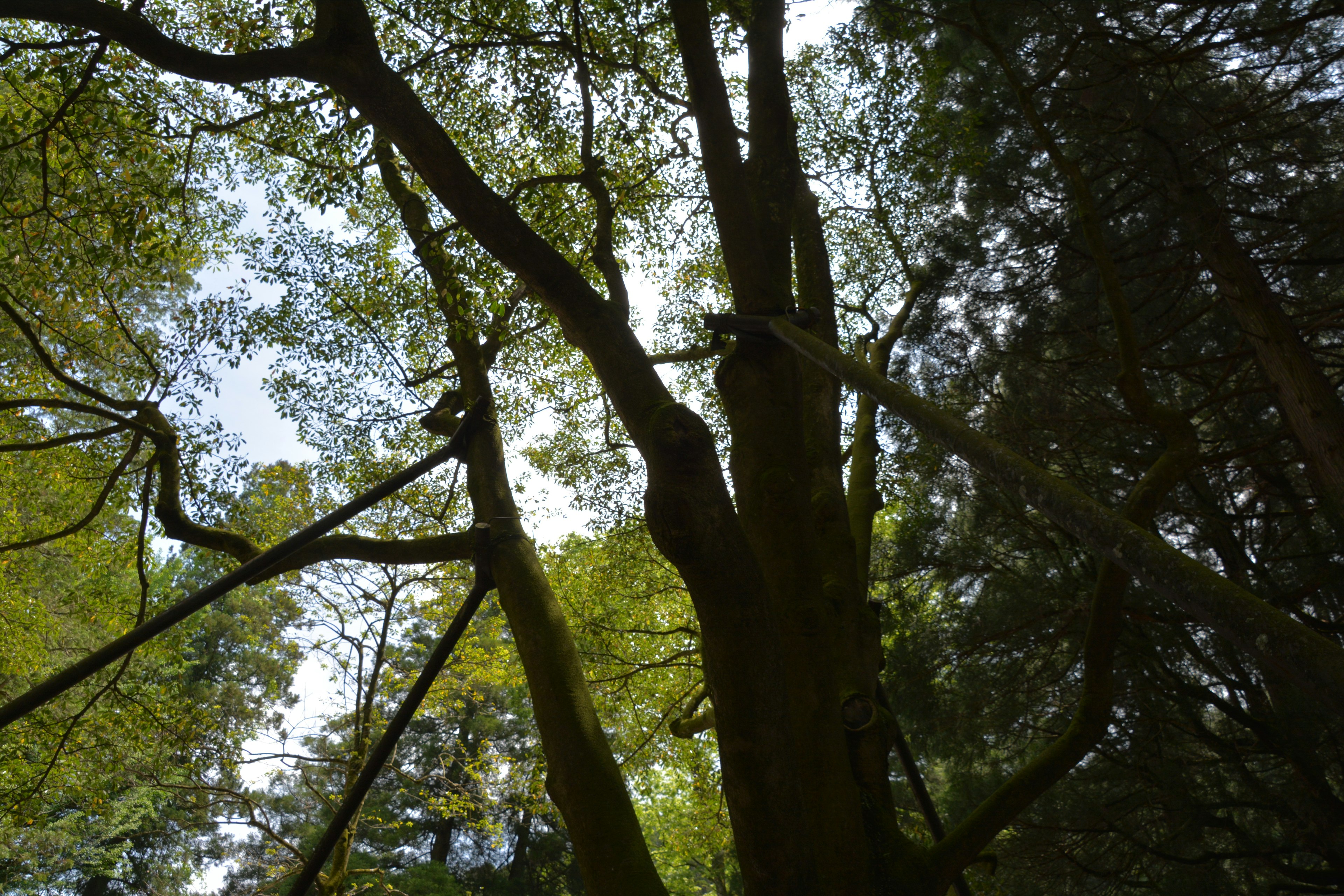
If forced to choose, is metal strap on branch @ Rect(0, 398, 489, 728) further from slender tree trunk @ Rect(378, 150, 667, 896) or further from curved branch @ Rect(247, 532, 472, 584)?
slender tree trunk @ Rect(378, 150, 667, 896)

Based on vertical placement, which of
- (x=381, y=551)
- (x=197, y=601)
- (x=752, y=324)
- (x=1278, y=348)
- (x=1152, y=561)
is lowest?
(x=1152, y=561)

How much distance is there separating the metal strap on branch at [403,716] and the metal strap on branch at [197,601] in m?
0.49

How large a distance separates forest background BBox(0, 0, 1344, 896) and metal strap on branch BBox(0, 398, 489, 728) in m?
0.47

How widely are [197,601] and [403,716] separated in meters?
0.95

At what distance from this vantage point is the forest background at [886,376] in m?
4.35

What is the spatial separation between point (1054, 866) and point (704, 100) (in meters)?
6.79

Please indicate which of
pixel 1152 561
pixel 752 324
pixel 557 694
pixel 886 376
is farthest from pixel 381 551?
pixel 886 376

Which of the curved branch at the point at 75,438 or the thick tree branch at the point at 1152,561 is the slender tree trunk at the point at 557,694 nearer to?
the thick tree branch at the point at 1152,561

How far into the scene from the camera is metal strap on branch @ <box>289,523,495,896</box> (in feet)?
9.43

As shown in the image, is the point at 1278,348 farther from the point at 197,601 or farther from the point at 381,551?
the point at 197,601

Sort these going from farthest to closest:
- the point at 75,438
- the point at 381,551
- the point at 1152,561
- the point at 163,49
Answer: the point at 75,438
the point at 381,551
the point at 163,49
the point at 1152,561

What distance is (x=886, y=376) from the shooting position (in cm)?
745

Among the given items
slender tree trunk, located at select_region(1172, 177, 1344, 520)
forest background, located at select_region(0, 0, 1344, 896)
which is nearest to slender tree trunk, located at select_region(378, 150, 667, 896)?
forest background, located at select_region(0, 0, 1344, 896)

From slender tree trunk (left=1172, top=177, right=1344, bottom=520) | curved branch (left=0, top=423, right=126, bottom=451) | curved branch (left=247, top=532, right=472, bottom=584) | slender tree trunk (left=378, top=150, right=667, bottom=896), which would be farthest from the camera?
slender tree trunk (left=1172, top=177, right=1344, bottom=520)
